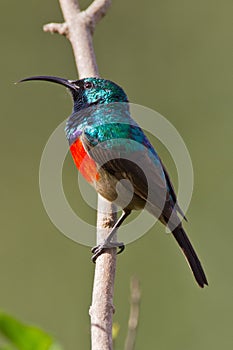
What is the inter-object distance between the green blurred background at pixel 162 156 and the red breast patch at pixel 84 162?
1500 mm

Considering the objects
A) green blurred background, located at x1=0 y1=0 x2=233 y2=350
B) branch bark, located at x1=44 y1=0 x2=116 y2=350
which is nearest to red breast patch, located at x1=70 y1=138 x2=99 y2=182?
branch bark, located at x1=44 y1=0 x2=116 y2=350

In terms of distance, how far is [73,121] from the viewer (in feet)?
10.2

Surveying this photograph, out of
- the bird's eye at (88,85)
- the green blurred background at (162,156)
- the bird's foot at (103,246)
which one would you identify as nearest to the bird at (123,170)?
the bird's foot at (103,246)

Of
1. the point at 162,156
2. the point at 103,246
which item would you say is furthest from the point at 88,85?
the point at 162,156

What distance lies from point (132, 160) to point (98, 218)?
0.25m

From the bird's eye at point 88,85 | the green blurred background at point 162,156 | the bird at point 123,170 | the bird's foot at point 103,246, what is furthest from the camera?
the green blurred background at point 162,156

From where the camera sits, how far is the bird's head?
124 inches

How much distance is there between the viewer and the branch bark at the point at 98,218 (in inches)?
84.7

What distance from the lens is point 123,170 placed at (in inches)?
113

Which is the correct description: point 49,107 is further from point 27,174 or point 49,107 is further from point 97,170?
point 97,170

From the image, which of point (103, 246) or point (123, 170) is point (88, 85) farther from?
point (103, 246)

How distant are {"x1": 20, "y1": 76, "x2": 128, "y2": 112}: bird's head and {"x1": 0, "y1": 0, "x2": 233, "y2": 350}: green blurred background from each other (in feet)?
4.86

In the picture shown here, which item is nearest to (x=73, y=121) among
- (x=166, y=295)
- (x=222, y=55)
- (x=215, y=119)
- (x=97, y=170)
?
(x=97, y=170)

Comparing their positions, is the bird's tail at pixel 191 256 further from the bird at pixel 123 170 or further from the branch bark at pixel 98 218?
the branch bark at pixel 98 218
